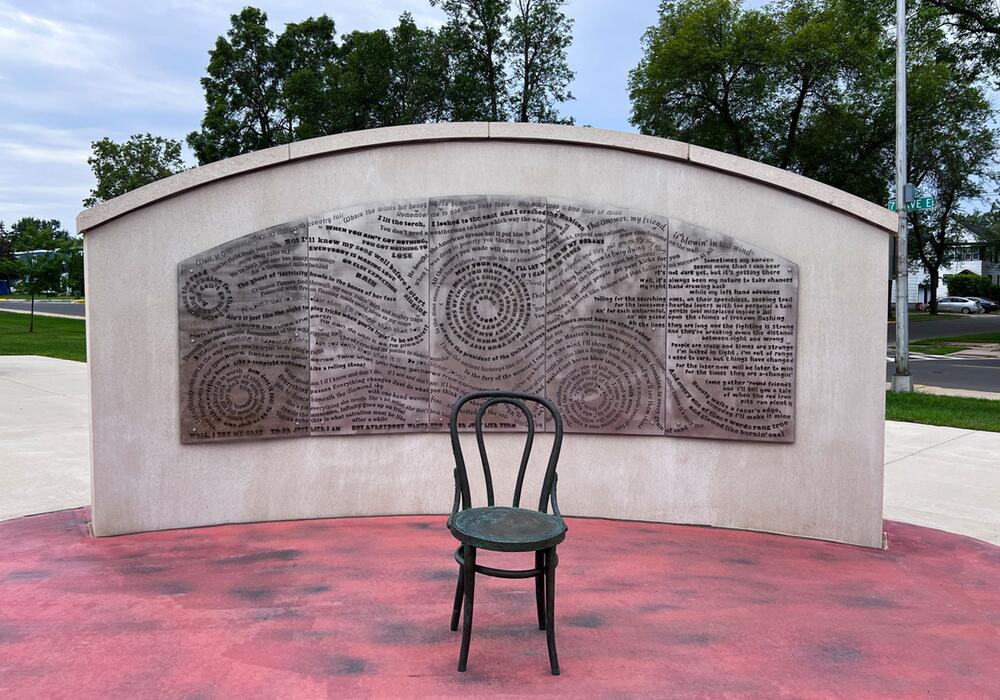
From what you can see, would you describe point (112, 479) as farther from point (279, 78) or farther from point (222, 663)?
point (279, 78)

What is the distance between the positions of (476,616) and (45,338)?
24.3 m

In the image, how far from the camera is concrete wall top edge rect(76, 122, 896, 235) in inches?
204

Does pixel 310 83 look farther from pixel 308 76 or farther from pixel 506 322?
pixel 506 322

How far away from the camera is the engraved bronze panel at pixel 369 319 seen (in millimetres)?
5496

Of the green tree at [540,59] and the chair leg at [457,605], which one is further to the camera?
the green tree at [540,59]

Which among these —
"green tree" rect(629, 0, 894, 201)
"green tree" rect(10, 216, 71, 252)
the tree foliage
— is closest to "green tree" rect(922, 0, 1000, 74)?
"green tree" rect(629, 0, 894, 201)

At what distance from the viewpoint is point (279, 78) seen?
107 feet

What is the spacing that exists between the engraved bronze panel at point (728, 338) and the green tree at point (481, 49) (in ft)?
83.0

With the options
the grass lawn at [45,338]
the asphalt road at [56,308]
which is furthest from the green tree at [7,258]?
the grass lawn at [45,338]

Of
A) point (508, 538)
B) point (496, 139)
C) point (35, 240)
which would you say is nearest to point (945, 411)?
point (496, 139)

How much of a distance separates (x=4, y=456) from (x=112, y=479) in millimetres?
3297

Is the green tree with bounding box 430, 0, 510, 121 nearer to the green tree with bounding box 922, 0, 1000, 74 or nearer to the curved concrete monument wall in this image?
the green tree with bounding box 922, 0, 1000, 74

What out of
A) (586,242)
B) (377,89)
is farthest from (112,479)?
(377,89)

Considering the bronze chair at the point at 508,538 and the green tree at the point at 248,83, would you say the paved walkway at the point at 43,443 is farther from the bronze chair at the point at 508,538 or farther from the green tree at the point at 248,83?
the green tree at the point at 248,83
